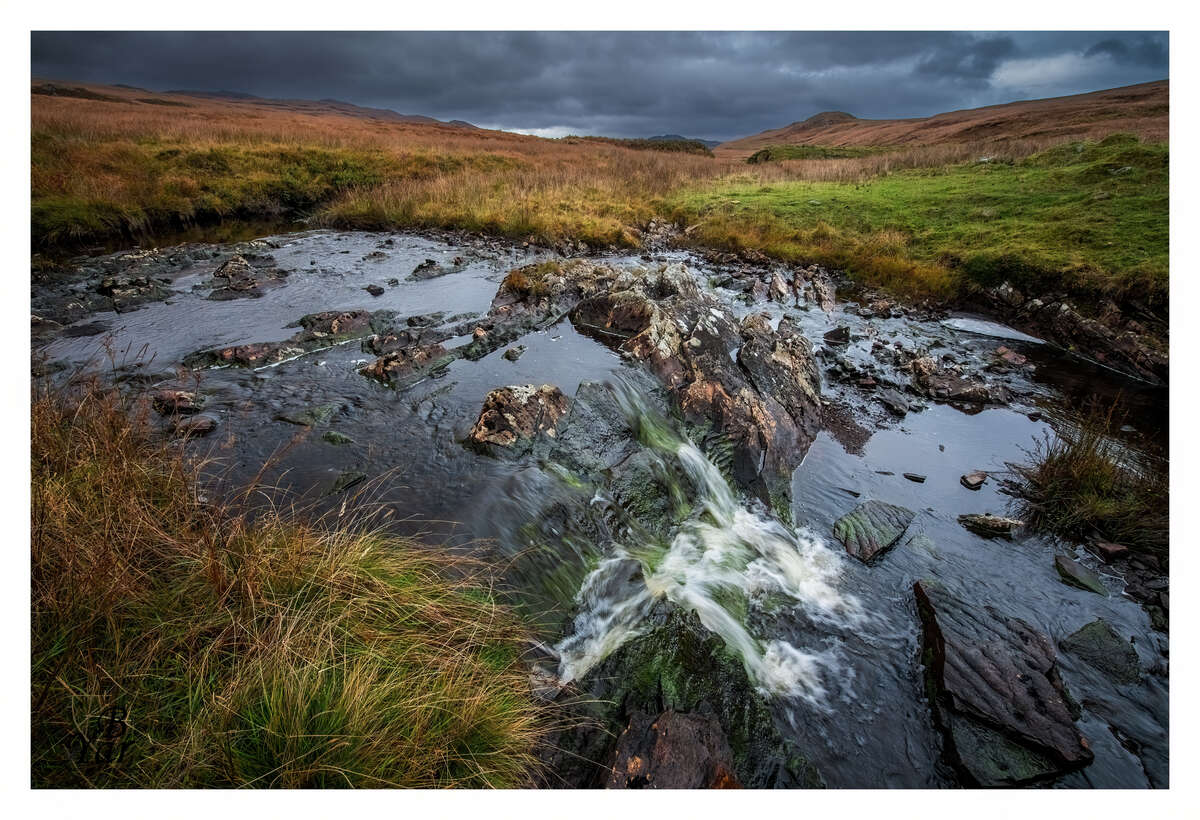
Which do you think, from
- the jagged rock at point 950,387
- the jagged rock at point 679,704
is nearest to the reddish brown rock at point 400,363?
the jagged rock at point 679,704

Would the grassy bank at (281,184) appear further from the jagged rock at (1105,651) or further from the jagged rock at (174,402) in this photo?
the jagged rock at (1105,651)

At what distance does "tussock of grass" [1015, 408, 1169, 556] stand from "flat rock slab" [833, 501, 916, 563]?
5.23ft

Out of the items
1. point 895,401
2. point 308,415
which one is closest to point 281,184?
point 308,415

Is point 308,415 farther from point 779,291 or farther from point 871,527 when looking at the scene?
point 779,291

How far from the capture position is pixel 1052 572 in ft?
17.8

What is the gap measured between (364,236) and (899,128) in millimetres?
81532

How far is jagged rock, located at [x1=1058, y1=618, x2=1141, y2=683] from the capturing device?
437 cm

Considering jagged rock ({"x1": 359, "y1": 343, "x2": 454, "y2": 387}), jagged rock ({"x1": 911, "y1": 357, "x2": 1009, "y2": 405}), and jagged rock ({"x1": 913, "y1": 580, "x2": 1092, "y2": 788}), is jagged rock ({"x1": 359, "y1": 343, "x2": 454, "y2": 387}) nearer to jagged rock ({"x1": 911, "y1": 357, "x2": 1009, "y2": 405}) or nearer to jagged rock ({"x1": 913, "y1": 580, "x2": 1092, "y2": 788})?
jagged rock ({"x1": 913, "y1": 580, "x2": 1092, "y2": 788})

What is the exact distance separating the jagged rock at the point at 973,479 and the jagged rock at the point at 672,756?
5.58 m

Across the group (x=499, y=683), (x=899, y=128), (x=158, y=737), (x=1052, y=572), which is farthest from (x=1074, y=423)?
(x=899, y=128)

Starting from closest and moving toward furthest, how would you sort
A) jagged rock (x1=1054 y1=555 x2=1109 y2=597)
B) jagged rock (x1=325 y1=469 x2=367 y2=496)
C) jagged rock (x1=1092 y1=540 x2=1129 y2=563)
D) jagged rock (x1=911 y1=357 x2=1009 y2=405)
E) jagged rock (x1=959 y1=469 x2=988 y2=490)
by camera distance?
jagged rock (x1=325 y1=469 x2=367 y2=496), jagged rock (x1=1054 y1=555 x2=1109 y2=597), jagged rock (x1=1092 y1=540 x2=1129 y2=563), jagged rock (x1=959 y1=469 x2=988 y2=490), jagged rock (x1=911 y1=357 x2=1009 y2=405)

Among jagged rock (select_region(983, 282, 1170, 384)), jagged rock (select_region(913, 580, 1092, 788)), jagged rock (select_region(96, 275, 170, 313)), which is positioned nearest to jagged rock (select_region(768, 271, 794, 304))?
jagged rock (select_region(983, 282, 1170, 384))

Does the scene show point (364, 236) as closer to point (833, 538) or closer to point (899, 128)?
point (833, 538)

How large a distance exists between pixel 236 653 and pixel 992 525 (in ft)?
23.6
